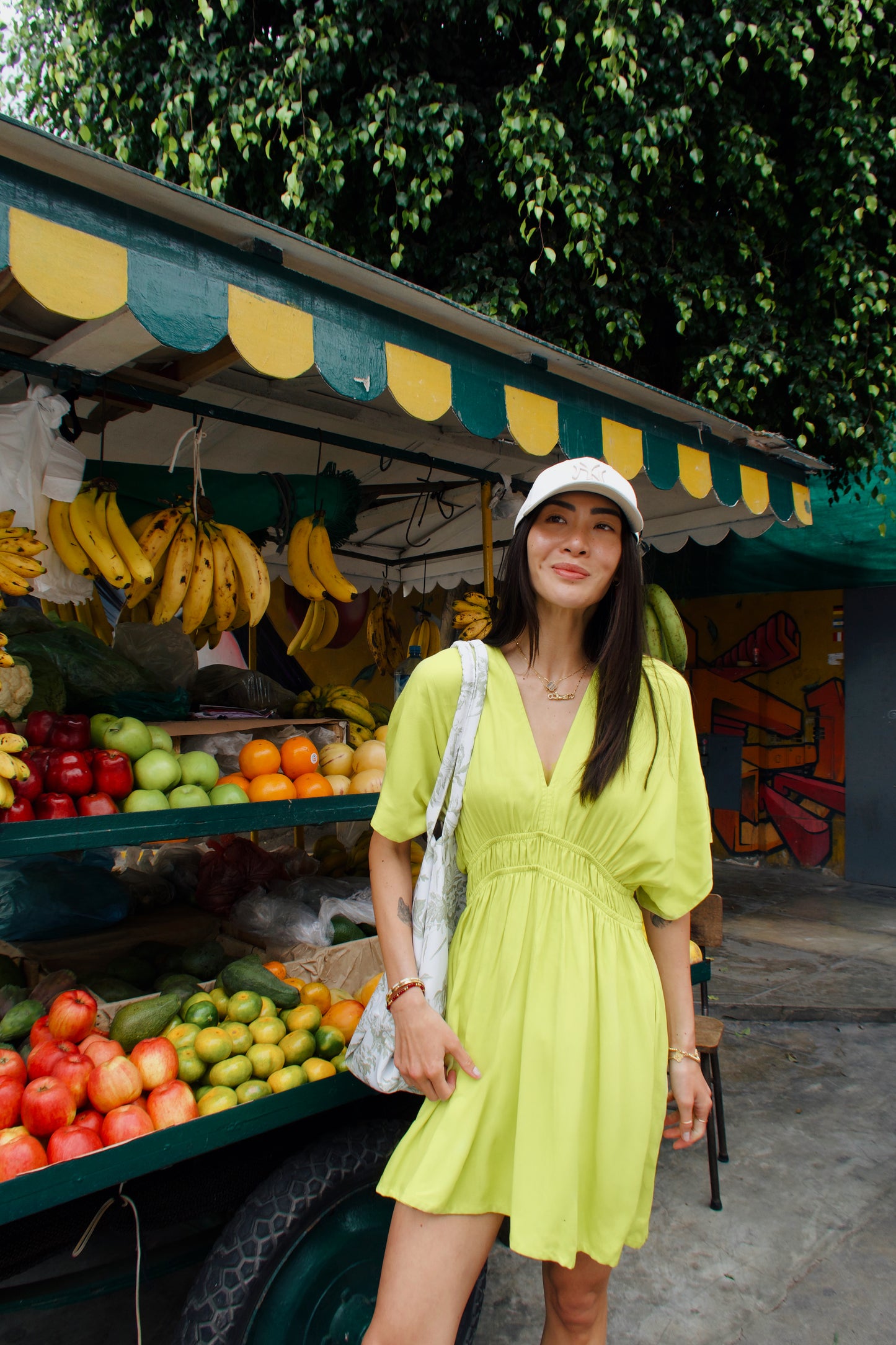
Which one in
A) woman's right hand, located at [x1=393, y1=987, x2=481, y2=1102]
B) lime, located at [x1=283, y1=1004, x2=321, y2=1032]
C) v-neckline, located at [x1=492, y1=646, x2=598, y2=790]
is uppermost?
v-neckline, located at [x1=492, y1=646, x2=598, y2=790]

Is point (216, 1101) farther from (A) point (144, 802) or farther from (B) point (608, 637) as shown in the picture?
(B) point (608, 637)

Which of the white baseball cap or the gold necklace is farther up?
the white baseball cap

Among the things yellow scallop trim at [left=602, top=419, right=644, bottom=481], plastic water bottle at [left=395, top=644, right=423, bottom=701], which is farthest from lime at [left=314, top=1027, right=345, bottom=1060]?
plastic water bottle at [left=395, top=644, right=423, bottom=701]

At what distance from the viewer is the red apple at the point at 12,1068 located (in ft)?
6.42

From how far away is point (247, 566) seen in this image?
301cm

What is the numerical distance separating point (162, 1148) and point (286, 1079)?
0.34 m

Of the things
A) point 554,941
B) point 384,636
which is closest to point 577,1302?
point 554,941

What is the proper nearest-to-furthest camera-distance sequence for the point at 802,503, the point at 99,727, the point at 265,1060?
the point at 265,1060 → the point at 99,727 → the point at 802,503

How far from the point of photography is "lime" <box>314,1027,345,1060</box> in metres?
2.29

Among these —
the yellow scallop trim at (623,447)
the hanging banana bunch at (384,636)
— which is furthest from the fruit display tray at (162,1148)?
the hanging banana bunch at (384,636)

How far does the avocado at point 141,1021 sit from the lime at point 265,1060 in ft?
0.89

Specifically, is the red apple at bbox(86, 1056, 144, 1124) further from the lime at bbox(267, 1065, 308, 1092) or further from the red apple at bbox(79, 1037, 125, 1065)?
the lime at bbox(267, 1065, 308, 1092)

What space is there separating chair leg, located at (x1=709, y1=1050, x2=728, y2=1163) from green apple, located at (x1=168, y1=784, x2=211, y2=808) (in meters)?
2.02

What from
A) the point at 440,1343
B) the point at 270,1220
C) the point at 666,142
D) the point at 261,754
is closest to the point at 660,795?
the point at 440,1343
